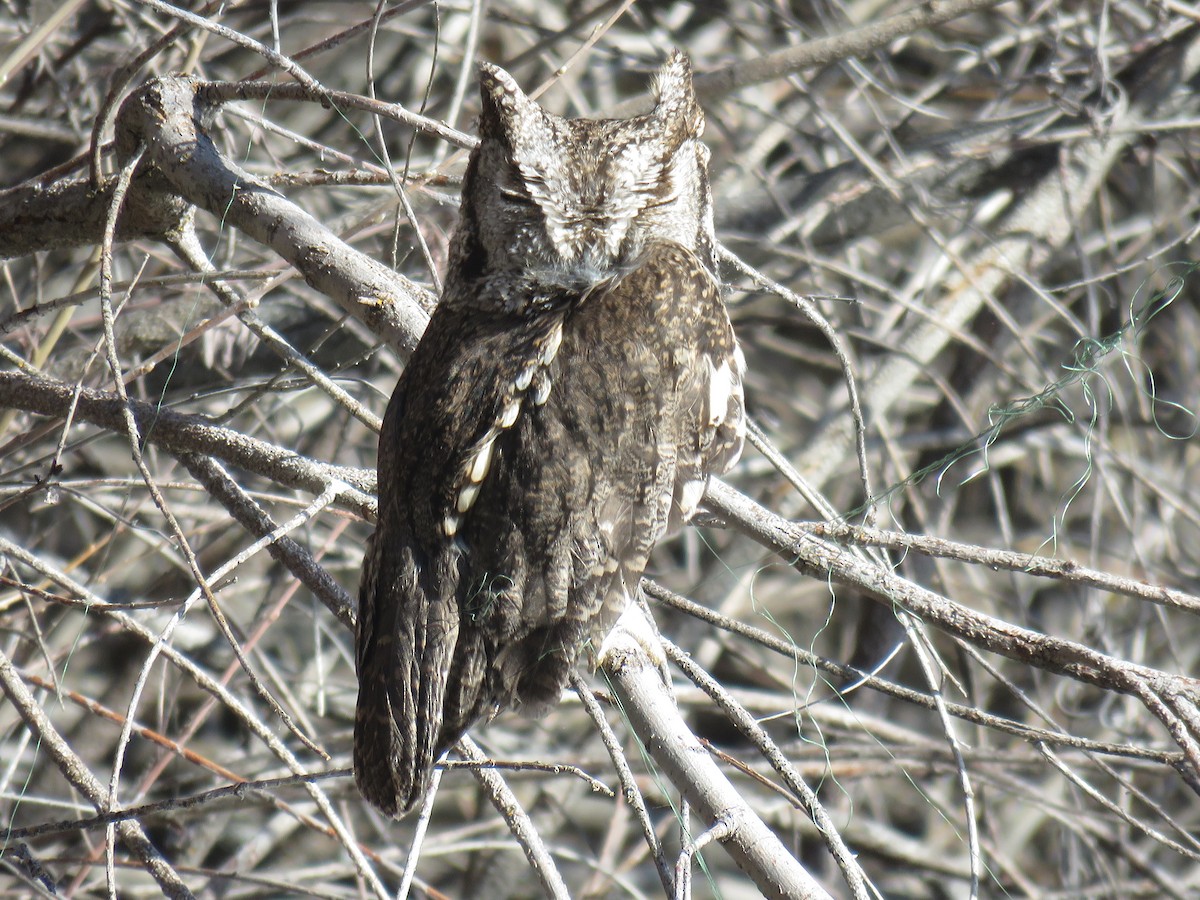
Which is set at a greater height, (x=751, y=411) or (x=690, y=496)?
(x=690, y=496)

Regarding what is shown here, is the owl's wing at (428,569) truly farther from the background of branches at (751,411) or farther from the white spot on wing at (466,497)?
the background of branches at (751,411)

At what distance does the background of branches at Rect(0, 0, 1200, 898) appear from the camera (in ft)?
8.05

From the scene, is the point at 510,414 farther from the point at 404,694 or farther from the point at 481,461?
the point at 404,694

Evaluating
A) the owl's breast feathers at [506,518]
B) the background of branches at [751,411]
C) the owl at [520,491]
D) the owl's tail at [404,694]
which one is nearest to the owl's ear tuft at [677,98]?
the background of branches at [751,411]

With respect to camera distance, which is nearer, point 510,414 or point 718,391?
point 510,414

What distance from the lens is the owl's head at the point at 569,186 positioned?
7.45 feet

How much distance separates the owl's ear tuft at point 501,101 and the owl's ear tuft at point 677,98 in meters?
0.28

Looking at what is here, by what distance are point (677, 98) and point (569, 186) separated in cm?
34

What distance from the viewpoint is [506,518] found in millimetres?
1990

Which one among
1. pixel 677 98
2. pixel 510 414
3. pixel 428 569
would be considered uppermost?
pixel 677 98

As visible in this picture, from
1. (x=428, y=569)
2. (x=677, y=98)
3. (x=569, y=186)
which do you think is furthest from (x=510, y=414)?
(x=677, y=98)

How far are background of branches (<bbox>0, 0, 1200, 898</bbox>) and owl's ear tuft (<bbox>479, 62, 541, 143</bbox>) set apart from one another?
17 centimetres

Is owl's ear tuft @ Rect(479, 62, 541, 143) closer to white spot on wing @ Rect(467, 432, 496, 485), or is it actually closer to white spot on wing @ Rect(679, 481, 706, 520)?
white spot on wing @ Rect(467, 432, 496, 485)

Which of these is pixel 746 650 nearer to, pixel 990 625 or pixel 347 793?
pixel 347 793
